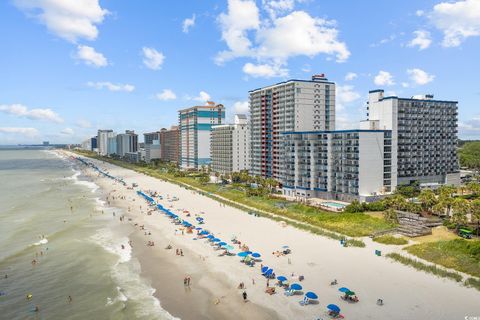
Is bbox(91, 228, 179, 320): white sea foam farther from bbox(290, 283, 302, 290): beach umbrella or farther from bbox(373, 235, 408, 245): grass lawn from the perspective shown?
bbox(373, 235, 408, 245): grass lawn

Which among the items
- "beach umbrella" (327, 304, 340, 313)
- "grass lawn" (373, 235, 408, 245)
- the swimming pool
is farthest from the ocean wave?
the swimming pool

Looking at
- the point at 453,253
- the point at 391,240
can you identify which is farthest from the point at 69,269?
the point at 453,253

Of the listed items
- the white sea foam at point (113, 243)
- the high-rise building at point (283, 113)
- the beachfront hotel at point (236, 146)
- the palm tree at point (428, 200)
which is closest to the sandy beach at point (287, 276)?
the white sea foam at point (113, 243)

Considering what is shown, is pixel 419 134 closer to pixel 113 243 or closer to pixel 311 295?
pixel 311 295

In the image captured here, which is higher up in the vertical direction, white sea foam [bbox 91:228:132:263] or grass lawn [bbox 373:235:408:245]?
grass lawn [bbox 373:235:408:245]

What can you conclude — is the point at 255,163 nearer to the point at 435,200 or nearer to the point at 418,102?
the point at 418,102

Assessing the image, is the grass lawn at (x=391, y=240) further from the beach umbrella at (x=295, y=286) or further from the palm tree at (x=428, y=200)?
the beach umbrella at (x=295, y=286)

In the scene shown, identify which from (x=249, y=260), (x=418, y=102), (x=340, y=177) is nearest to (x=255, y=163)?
(x=340, y=177)
